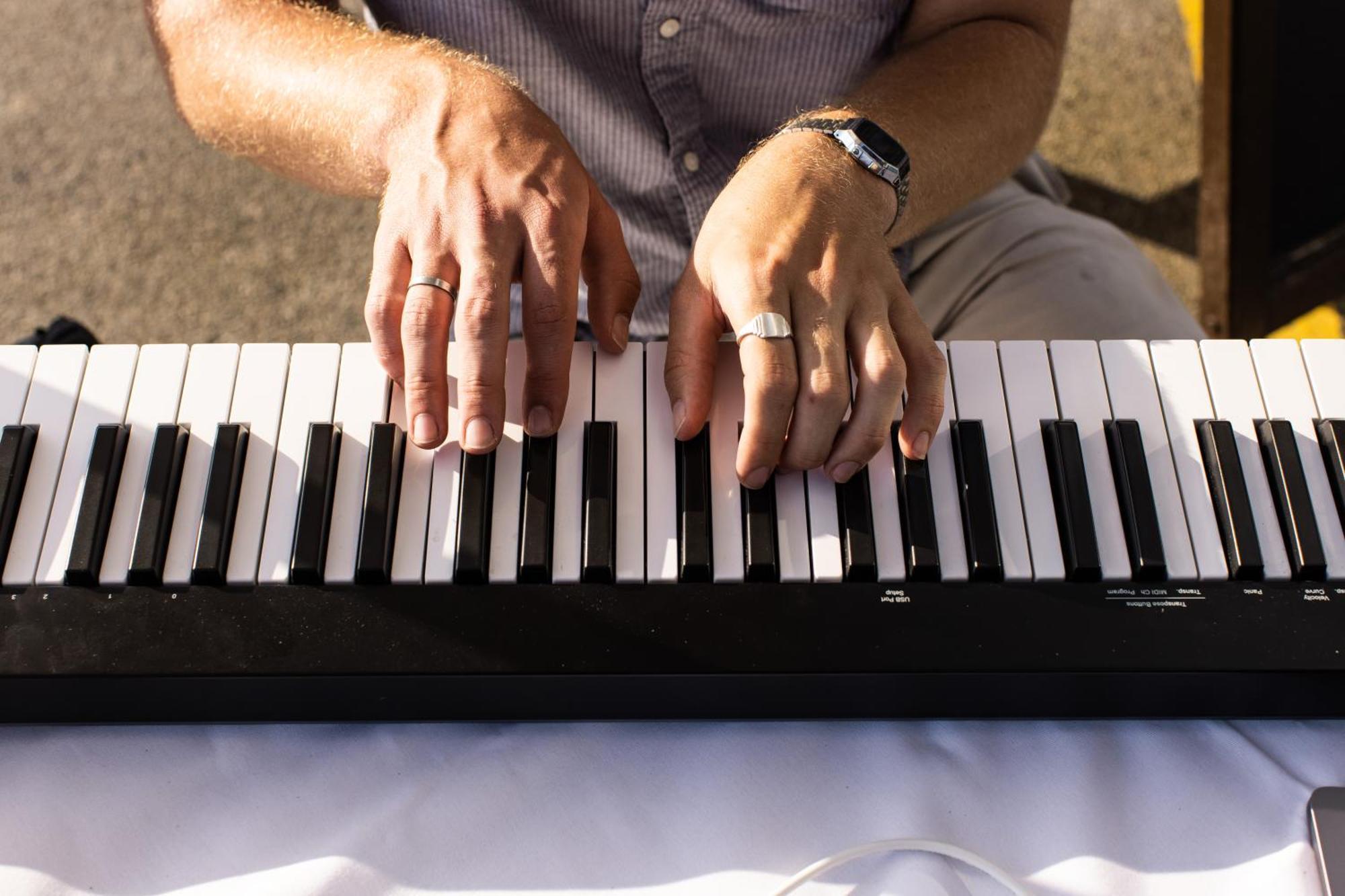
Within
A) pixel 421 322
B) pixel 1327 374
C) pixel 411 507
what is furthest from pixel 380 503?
pixel 1327 374

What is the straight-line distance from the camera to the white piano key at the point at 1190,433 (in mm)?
674

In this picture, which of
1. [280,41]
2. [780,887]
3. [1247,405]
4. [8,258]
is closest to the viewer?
[780,887]

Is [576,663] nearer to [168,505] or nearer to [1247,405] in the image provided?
[168,505]

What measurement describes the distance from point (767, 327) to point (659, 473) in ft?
0.39

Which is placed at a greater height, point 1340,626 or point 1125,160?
point 1125,160

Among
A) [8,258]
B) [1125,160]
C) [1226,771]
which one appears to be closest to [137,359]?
[1226,771]

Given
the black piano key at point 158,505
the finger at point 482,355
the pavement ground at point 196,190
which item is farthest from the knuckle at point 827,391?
the pavement ground at point 196,190

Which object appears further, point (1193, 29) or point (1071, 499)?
point (1193, 29)

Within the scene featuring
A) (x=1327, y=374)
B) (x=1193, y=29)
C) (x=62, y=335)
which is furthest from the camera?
(x=1193, y=29)

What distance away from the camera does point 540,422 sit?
0.69m

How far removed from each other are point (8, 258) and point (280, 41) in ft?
3.71

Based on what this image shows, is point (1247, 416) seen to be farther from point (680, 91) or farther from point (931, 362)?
point (680, 91)

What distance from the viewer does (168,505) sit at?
0.67 m

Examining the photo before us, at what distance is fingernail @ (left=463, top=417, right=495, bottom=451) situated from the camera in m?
0.67
